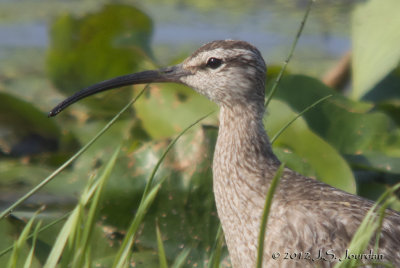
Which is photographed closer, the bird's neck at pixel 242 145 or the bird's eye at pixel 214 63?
the bird's neck at pixel 242 145

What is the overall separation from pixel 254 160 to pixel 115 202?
29.9 inches

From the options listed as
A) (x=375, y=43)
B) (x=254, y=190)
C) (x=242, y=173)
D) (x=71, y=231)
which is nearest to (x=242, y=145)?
(x=242, y=173)

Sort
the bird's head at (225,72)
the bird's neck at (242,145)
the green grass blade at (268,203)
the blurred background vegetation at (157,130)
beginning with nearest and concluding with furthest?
the green grass blade at (268,203) → the bird's neck at (242,145) → the bird's head at (225,72) → the blurred background vegetation at (157,130)

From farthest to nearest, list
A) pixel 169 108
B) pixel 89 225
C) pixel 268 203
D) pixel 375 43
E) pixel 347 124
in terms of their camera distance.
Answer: pixel 169 108, pixel 375 43, pixel 347 124, pixel 89 225, pixel 268 203

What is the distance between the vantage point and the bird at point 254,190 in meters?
2.84

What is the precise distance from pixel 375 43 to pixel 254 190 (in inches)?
60.8

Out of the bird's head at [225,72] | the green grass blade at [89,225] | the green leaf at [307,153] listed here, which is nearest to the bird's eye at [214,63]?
the bird's head at [225,72]

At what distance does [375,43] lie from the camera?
4.23 metres

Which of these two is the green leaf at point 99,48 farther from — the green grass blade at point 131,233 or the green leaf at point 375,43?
the green grass blade at point 131,233

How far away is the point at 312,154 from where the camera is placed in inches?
145

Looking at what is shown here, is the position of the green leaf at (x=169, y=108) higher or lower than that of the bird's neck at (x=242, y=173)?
higher

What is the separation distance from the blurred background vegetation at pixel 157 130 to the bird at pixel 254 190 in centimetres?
35

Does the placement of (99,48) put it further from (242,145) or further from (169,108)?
(242,145)

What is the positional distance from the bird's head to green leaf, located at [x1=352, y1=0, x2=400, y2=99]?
102 centimetres
